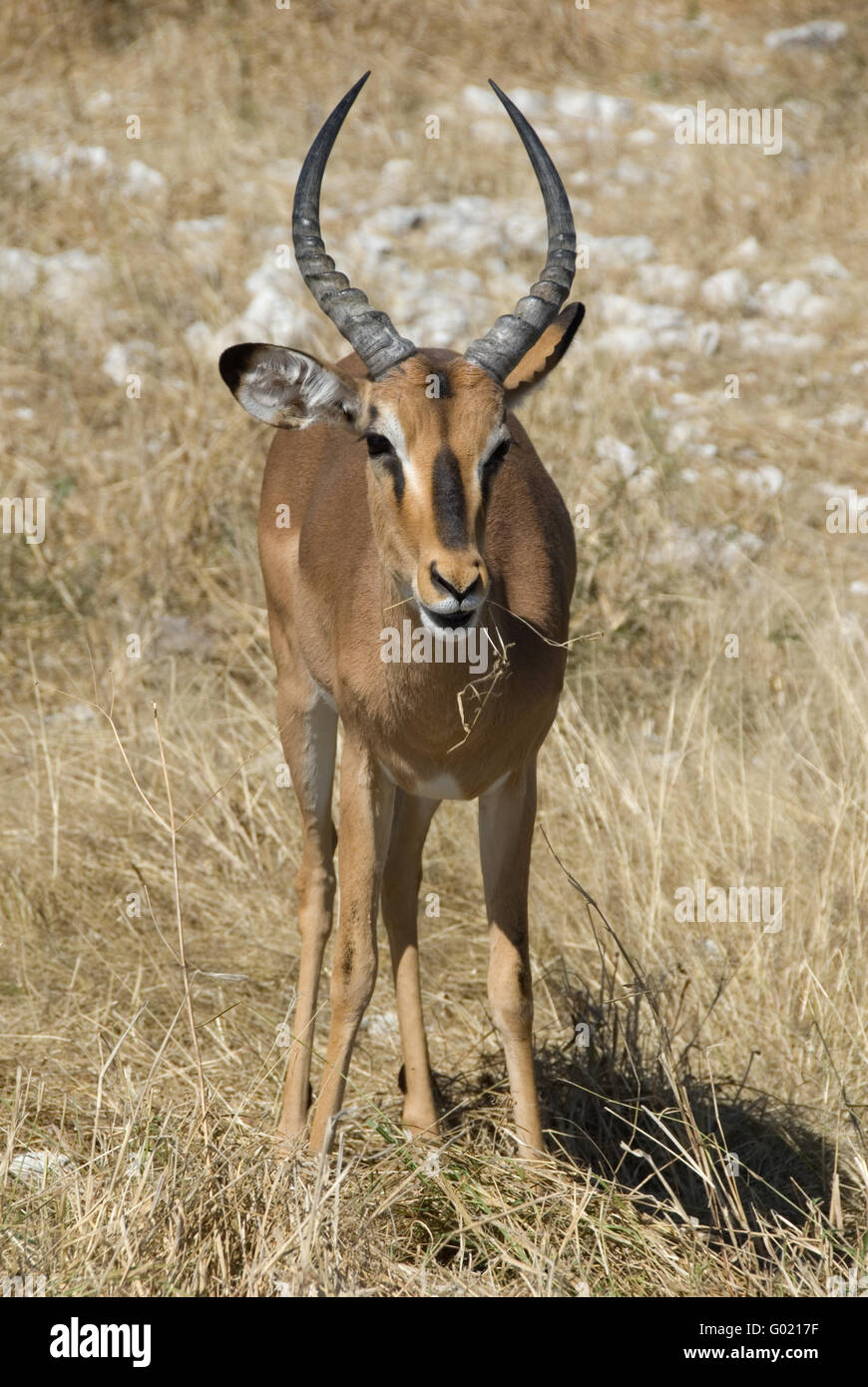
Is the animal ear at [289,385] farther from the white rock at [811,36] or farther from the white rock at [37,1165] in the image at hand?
the white rock at [811,36]

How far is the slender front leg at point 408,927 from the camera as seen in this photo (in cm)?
464

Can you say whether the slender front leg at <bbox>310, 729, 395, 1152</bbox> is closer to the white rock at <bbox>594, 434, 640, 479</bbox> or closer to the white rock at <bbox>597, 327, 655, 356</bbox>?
the white rock at <bbox>594, 434, 640, 479</bbox>

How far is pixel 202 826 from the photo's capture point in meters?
6.04

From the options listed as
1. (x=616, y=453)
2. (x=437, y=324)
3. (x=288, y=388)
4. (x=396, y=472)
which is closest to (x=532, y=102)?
(x=437, y=324)

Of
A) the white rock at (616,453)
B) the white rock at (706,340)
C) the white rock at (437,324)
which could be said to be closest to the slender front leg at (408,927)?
the white rock at (616,453)

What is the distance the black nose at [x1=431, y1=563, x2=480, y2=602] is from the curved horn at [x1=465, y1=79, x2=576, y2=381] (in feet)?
2.44

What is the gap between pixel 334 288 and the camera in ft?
13.3

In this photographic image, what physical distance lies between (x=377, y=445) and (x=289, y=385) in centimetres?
39

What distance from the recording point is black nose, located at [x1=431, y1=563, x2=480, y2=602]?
3.48 metres

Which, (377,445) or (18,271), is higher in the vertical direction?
(18,271)

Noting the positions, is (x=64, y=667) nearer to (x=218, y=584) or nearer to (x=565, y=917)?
(x=218, y=584)

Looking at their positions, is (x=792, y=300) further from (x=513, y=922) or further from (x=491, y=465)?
(x=491, y=465)
